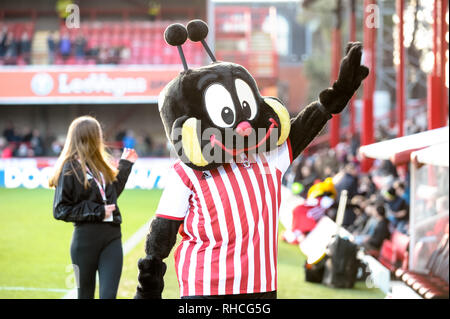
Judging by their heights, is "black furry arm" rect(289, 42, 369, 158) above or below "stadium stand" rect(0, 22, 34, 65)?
below

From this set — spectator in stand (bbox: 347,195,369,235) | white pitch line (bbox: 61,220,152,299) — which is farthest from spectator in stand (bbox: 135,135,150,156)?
spectator in stand (bbox: 347,195,369,235)

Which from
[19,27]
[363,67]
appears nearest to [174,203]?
[363,67]

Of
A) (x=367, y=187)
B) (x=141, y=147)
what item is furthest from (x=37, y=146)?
(x=367, y=187)

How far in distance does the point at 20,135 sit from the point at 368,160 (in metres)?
13.1

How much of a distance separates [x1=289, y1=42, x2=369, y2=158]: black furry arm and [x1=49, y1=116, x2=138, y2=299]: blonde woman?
1.32 meters

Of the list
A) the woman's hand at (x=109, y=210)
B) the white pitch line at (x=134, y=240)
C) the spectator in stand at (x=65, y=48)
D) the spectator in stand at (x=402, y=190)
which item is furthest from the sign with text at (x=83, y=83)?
the woman's hand at (x=109, y=210)

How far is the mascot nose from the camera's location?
2889mm

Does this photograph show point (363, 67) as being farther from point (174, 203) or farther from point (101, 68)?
point (101, 68)

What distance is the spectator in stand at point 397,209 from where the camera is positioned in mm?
7855

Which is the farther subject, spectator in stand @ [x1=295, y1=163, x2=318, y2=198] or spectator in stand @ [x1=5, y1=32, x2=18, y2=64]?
spectator in stand @ [x1=5, y1=32, x2=18, y2=64]

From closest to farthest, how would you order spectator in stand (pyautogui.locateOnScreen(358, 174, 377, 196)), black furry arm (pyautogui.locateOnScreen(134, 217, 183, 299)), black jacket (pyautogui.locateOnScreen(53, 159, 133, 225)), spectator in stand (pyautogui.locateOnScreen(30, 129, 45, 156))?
1. black furry arm (pyautogui.locateOnScreen(134, 217, 183, 299))
2. black jacket (pyautogui.locateOnScreen(53, 159, 133, 225))
3. spectator in stand (pyautogui.locateOnScreen(358, 174, 377, 196))
4. spectator in stand (pyautogui.locateOnScreen(30, 129, 45, 156))

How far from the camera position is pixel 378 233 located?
7867 mm

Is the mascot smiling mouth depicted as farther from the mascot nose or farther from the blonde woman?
the blonde woman

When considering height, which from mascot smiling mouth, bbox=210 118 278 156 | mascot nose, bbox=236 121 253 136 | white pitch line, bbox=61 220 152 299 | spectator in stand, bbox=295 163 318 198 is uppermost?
mascot nose, bbox=236 121 253 136
